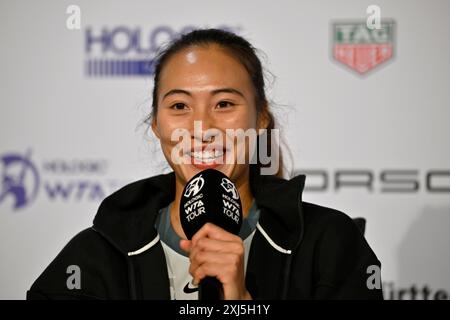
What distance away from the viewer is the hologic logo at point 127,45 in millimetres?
2139

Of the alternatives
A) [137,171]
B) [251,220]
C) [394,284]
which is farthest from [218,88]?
[394,284]

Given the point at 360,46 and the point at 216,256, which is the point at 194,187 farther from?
the point at 360,46

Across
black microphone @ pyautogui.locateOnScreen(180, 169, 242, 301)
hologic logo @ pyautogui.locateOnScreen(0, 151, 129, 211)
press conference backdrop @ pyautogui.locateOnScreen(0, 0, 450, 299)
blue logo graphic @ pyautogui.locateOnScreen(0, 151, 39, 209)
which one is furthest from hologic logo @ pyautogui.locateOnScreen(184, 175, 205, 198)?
blue logo graphic @ pyautogui.locateOnScreen(0, 151, 39, 209)

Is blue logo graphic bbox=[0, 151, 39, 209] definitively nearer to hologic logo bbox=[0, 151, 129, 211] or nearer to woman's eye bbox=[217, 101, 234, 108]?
hologic logo bbox=[0, 151, 129, 211]

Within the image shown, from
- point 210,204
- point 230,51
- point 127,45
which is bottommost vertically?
point 210,204

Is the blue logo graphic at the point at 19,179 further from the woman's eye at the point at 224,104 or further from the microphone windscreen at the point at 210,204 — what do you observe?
the microphone windscreen at the point at 210,204

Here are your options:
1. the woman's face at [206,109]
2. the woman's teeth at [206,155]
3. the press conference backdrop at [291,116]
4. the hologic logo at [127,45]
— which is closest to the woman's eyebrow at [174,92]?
the woman's face at [206,109]

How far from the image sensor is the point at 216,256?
83cm

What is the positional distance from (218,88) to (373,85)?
1.11 metres

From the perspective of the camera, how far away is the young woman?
109 cm

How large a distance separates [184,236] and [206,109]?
244 mm

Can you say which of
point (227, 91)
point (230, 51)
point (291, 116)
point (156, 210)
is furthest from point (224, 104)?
point (291, 116)

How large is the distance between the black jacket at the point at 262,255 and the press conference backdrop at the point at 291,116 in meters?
0.87

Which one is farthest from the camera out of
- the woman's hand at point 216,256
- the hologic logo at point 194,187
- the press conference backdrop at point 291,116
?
the press conference backdrop at point 291,116
